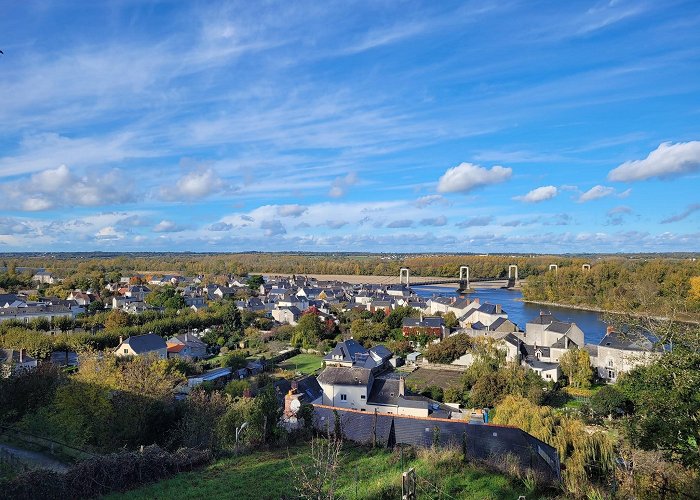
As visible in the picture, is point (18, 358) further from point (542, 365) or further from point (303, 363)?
point (542, 365)

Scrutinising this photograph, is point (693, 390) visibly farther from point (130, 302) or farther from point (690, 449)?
point (130, 302)

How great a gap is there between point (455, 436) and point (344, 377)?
27.9ft

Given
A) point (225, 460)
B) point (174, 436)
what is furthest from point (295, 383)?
point (225, 460)

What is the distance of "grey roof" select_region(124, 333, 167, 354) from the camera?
2655cm

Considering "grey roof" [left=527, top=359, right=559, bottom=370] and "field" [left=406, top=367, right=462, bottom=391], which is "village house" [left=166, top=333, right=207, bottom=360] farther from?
"grey roof" [left=527, top=359, right=559, bottom=370]

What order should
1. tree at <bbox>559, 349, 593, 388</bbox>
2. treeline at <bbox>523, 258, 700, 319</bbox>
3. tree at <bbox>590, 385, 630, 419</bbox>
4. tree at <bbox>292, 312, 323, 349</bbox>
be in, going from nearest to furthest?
1. tree at <bbox>590, 385, 630, 419</bbox>
2. tree at <bbox>559, 349, 593, 388</bbox>
3. tree at <bbox>292, 312, 323, 349</bbox>
4. treeline at <bbox>523, 258, 700, 319</bbox>

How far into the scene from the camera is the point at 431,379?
79.3 feet

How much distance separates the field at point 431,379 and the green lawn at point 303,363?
201 inches

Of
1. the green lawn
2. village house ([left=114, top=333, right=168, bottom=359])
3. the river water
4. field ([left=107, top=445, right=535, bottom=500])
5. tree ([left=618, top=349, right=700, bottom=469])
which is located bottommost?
the green lawn

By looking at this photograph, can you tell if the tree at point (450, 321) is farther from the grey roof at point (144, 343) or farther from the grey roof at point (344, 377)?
the grey roof at point (144, 343)

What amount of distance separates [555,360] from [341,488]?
21.9 m

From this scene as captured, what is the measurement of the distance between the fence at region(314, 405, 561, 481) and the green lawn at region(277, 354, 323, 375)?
45.2 feet

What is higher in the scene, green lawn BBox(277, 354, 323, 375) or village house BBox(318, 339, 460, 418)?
village house BBox(318, 339, 460, 418)

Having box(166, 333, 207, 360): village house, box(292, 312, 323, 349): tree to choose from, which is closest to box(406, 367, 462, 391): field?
box(292, 312, 323, 349): tree
